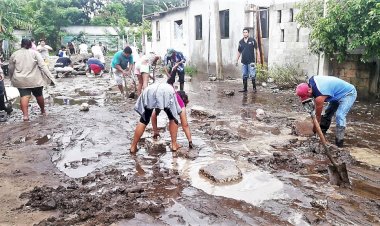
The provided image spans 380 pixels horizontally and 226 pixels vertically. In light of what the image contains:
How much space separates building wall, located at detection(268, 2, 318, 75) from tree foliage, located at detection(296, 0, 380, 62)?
54.7 inches

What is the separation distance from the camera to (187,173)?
15.4 feet

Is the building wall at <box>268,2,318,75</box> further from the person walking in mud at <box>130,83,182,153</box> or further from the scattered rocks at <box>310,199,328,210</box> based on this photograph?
the scattered rocks at <box>310,199,328,210</box>

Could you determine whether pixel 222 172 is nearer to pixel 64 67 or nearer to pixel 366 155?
pixel 366 155

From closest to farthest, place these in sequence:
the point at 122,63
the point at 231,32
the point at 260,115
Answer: the point at 260,115
the point at 122,63
the point at 231,32

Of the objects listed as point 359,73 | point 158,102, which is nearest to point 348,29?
point 359,73

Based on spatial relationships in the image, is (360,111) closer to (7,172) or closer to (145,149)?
(145,149)

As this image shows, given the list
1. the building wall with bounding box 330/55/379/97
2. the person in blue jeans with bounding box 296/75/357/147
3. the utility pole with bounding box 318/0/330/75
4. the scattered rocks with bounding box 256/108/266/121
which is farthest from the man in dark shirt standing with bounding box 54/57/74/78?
the person in blue jeans with bounding box 296/75/357/147

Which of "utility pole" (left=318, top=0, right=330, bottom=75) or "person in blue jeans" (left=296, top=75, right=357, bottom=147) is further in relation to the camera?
"utility pole" (left=318, top=0, right=330, bottom=75)

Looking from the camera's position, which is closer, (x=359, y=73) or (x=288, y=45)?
(x=359, y=73)

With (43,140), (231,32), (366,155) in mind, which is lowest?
(366,155)

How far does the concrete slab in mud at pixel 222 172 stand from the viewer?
439 cm

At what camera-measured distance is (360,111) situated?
8.23 metres

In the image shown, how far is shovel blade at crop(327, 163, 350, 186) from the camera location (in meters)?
4.15

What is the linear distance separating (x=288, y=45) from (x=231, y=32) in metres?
4.17
